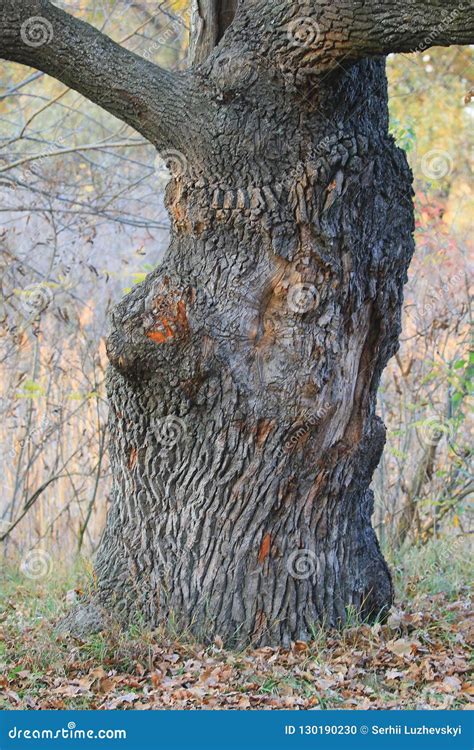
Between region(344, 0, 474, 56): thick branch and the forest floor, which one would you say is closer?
region(344, 0, 474, 56): thick branch

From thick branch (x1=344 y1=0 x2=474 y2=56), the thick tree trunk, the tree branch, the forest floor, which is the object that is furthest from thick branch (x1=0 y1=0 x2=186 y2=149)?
the forest floor

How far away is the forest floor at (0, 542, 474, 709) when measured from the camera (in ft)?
12.5

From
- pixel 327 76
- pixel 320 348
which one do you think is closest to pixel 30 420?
pixel 320 348

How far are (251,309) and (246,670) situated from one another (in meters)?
1.68

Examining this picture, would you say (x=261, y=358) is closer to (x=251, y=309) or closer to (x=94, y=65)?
(x=251, y=309)

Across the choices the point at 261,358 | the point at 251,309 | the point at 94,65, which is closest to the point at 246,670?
the point at 261,358

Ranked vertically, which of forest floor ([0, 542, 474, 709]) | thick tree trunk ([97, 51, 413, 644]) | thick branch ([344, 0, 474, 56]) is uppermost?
thick branch ([344, 0, 474, 56])

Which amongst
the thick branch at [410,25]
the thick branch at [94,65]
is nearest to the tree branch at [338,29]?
the thick branch at [410,25]

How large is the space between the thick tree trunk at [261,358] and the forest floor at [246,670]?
0.62 ft

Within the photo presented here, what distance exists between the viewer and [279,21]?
4160mm

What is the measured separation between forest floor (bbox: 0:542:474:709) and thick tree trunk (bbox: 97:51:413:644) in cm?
19

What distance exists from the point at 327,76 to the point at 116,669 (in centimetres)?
297

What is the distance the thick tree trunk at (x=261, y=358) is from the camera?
4.24m

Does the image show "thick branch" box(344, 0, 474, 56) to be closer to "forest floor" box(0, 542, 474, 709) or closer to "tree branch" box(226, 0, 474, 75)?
"tree branch" box(226, 0, 474, 75)
